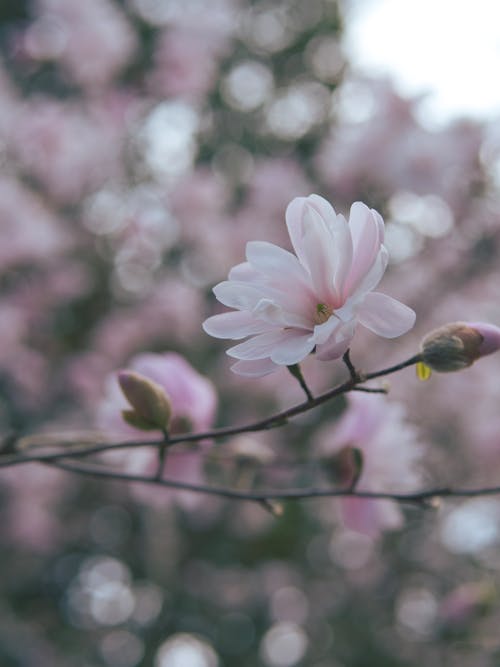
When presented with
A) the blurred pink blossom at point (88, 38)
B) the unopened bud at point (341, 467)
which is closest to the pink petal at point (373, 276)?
the unopened bud at point (341, 467)

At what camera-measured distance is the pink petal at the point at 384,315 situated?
13.3 inches

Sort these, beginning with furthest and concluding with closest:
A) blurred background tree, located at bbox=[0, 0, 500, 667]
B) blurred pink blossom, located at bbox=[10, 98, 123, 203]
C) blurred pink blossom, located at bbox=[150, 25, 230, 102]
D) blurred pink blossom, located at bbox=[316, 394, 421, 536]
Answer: blurred pink blossom, located at bbox=[150, 25, 230, 102] < blurred pink blossom, located at bbox=[10, 98, 123, 203] < blurred background tree, located at bbox=[0, 0, 500, 667] < blurred pink blossom, located at bbox=[316, 394, 421, 536]

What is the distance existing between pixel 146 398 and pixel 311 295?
141mm

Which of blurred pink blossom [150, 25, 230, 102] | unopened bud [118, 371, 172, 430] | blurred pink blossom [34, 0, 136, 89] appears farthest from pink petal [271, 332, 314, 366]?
blurred pink blossom [150, 25, 230, 102]

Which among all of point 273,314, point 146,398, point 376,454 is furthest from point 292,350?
point 376,454

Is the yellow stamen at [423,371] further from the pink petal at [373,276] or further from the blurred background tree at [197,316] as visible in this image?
the blurred background tree at [197,316]

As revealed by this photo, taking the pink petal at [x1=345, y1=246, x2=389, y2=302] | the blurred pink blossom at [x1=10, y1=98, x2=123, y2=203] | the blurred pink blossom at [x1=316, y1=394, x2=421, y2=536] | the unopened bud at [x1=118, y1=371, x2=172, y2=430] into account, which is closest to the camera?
the pink petal at [x1=345, y1=246, x2=389, y2=302]

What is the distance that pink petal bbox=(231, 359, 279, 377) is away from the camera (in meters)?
0.36

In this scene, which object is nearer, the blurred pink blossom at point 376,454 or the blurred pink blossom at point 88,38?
the blurred pink blossom at point 376,454

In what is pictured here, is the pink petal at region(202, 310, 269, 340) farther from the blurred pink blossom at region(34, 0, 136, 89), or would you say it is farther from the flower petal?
the blurred pink blossom at region(34, 0, 136, 89)

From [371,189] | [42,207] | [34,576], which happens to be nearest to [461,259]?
[371,189]

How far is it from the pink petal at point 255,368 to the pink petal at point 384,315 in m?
0.05

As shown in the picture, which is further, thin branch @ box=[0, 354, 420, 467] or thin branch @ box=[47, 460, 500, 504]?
thin branch @ box=[47, 460, 500, 504]

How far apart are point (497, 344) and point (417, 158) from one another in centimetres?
102
